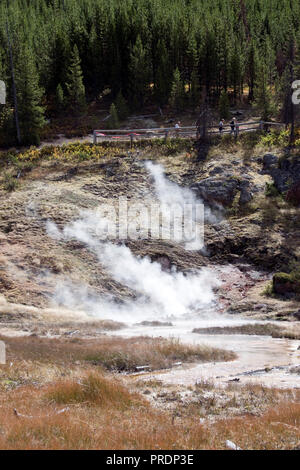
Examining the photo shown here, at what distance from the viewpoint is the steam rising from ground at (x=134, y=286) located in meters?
25.1

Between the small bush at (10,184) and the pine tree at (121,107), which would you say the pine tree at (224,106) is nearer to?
the pine tree at (121,107)

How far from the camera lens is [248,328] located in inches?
805

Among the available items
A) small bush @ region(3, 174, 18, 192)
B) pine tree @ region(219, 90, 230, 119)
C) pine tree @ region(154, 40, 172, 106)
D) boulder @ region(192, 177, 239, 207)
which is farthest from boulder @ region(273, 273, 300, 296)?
pine tree @ region(154, 40, 172, 106)

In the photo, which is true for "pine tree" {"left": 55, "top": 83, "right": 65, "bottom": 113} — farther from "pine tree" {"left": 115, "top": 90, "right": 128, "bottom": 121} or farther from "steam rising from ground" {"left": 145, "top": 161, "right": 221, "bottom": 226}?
"steam rising from ground" {"left": 145, "top": 161, "right": 221, "bottom": 226}

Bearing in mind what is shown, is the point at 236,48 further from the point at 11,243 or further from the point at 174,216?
the point at 11,243

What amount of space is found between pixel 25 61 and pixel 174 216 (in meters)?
21.1

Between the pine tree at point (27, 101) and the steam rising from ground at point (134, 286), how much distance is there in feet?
47.2

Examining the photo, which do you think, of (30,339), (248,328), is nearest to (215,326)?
(248,328)

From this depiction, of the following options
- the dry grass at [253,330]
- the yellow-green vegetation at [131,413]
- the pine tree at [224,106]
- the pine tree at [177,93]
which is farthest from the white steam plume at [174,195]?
the yellow-green vegetation at [131,413]

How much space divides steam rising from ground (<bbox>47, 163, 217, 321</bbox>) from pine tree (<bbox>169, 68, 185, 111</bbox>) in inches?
894

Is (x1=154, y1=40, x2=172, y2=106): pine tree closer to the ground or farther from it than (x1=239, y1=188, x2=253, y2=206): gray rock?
farther from it

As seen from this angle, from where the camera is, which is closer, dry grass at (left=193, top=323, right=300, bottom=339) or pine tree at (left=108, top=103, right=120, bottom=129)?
dry grass at (left=193, top=323, right=300, bottom=339)

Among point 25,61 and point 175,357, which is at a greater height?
point 25,61

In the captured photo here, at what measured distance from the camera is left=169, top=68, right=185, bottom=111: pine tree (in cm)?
4856
